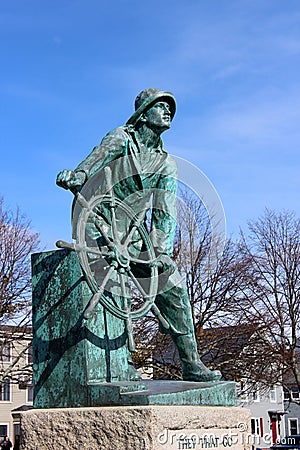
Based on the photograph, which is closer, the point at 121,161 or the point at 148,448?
the point at 148,448

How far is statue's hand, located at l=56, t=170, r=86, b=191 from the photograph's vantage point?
5555mm

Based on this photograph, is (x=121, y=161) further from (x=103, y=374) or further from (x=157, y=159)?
(x=103, y=374)

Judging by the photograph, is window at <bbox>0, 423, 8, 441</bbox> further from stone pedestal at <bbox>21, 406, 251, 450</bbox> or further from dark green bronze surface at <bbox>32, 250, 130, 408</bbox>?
stone pedestal at <bbox>21, 406, 251, 450</bbox>

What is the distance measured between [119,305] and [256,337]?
2238 centimetres

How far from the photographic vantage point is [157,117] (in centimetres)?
619

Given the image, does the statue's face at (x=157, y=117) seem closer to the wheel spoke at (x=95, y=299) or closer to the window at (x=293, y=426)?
the wheel spoke at (x=95, y=299)

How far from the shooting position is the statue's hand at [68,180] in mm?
5555

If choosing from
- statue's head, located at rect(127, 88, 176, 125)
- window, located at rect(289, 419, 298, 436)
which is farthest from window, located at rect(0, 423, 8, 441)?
statue's head, located at rect(127, 88, 176, 125)

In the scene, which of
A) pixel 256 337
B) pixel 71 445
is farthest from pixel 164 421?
pixel 256 337

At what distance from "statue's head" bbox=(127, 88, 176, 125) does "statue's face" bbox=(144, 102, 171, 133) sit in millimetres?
37

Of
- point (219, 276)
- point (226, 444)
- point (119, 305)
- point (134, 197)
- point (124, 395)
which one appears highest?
point (219, 276)

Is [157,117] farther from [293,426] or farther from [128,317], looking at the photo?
[293,426]

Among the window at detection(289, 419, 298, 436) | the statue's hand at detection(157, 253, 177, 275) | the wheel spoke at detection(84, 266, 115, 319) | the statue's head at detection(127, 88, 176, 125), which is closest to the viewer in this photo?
the wheel spoke at detection(84, 266, 115, 319)

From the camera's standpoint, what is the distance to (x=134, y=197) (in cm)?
613
